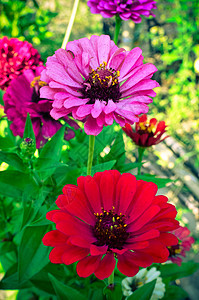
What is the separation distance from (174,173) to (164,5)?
810 mm

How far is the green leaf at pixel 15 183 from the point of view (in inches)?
16.0

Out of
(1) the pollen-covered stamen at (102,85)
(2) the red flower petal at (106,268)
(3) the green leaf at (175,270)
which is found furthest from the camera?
(3) the green leaf at (175,270)

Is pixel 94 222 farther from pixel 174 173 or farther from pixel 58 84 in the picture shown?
pixel 174 173

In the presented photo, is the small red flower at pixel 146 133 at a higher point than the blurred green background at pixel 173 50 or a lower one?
lower

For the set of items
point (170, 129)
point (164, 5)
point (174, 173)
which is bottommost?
point (174, 173)

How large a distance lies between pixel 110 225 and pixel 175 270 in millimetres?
346

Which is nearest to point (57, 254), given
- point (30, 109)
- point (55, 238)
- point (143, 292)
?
point (55, 238)

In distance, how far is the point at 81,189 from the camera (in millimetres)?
289

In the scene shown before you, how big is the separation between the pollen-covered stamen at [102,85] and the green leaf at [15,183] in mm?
142

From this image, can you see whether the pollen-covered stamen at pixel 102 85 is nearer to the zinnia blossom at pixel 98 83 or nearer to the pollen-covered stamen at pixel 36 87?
the zinnia blossom at pixel 98 83

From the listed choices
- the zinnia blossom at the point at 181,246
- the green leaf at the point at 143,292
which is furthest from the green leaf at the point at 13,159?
the zinnia blossom at the point at 181,246

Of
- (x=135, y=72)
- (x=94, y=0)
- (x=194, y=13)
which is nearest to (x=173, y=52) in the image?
(x=194, y=13)

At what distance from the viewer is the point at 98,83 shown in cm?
36

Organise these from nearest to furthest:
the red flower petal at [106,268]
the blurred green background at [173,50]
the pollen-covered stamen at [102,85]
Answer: the red flower petal at [106,268] → the pollen-covered stamen at [102,85] → the blurred green background at [173,50]
